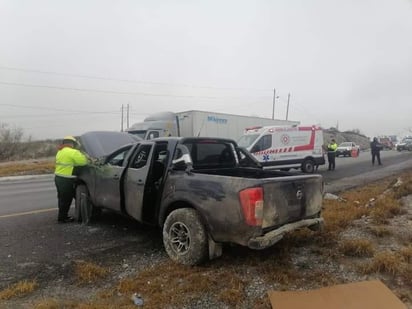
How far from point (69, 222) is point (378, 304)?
5698 mm

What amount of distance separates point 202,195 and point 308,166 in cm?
1380

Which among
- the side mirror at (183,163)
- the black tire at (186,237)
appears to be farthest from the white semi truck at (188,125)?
the black tire at (186,237)

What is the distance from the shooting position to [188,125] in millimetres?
21203

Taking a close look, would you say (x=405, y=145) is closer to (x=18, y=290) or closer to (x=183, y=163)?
(x=183, y=163)

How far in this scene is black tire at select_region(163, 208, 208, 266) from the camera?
4.74 meters

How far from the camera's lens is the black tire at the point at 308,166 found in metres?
17.6

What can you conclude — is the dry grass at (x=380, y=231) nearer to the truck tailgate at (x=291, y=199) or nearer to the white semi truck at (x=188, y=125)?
the truck tailgate at (x=291, y=199)

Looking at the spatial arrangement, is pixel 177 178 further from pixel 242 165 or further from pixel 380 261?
pixel 380 261

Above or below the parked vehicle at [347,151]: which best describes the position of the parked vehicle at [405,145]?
above

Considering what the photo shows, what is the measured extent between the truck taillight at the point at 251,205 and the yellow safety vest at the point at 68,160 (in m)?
3.99

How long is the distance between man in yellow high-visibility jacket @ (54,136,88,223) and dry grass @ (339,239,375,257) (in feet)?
15.3

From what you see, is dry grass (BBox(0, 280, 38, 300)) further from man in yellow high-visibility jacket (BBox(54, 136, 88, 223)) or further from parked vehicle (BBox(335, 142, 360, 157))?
parked vehicle (BBox(335, 142, 360, 157))

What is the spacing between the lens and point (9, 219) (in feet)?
26.2

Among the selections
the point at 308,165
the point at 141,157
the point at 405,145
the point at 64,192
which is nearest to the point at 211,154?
the point at 141,157
